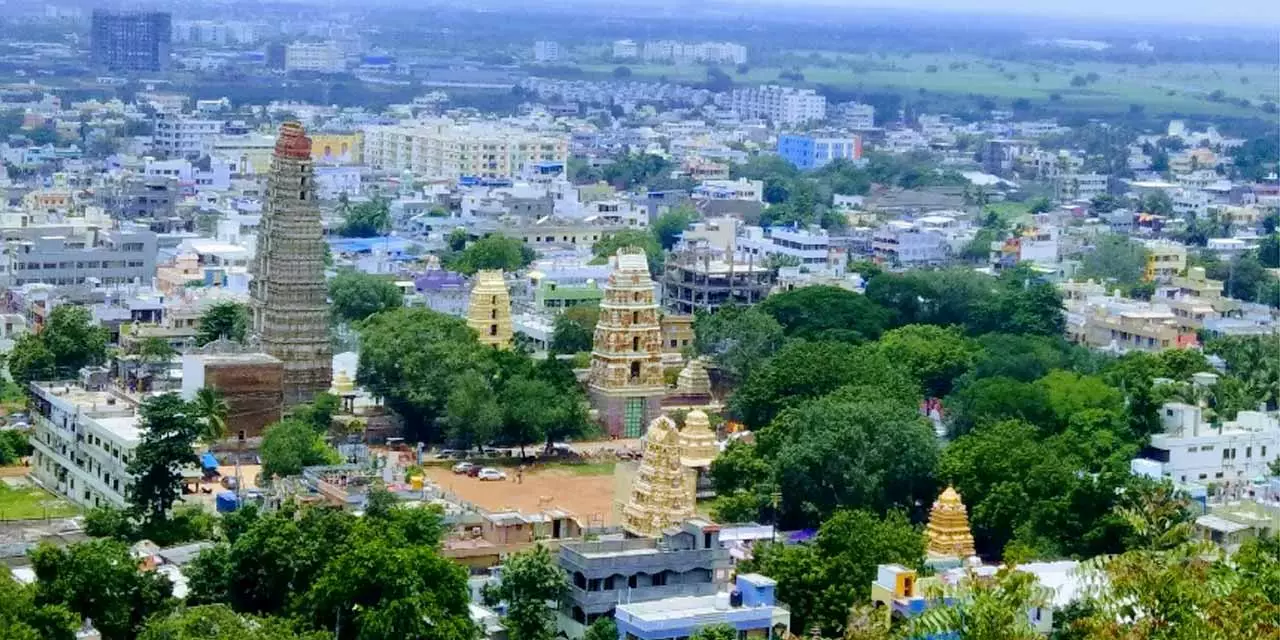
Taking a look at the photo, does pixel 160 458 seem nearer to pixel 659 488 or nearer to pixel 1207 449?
pixel 659 488

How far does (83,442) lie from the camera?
28.5 metres

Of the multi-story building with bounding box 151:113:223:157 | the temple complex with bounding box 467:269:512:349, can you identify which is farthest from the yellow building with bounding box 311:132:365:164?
the temple complex with bounding box 467:269:512:349

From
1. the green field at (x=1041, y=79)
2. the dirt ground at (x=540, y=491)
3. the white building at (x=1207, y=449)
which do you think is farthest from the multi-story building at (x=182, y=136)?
the green field at (x=1041, y=79)

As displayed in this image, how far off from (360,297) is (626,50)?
362 ft

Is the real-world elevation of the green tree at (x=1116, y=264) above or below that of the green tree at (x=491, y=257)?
above

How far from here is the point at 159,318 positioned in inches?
1529

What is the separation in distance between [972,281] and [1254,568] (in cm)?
2410

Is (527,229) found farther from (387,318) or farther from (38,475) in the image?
(38,475)

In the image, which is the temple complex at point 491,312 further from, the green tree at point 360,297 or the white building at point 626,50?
the white building at point 626,50

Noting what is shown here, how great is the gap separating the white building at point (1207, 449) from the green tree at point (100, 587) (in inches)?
515

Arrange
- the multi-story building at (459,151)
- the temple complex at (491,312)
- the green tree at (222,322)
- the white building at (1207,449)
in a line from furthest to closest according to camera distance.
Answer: the multi-story building at (459,151), the temple complex at (491,312), the green tree at (222,322), the white building at (1207,449)

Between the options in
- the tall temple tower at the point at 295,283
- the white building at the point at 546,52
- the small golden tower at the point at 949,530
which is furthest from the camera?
the white building at the point at 546,52

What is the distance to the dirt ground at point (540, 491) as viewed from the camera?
28984 mm

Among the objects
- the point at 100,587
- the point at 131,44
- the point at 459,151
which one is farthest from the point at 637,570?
the point at 131,44
